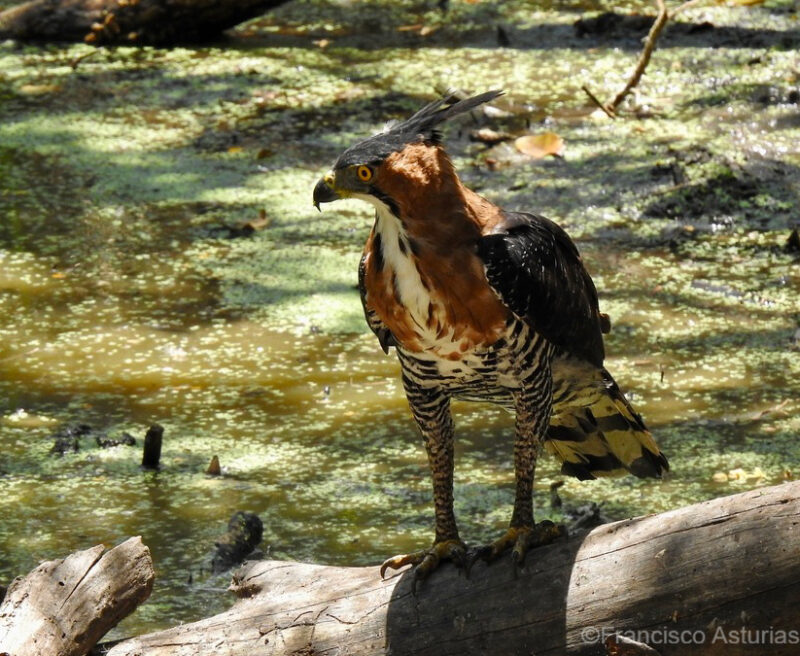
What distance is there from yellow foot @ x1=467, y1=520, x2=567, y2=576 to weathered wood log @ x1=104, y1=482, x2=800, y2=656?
0.09ft

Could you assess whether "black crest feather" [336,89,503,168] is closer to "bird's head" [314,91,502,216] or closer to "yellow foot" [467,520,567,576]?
"bird's head" [314,91,502,216]

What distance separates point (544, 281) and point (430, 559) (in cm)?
79

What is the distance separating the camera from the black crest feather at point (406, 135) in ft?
10.5

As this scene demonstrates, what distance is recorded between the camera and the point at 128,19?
938 centimetres

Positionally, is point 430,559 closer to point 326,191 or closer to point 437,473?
point 437,473

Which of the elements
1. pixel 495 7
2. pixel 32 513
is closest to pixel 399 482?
pixel 32 513

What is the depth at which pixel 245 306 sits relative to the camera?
20.3 feet

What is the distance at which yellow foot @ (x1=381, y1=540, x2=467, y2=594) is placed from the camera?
3455mm

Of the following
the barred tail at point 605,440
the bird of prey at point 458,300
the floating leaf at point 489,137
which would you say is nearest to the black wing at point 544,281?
the bird of prey at point 458,300

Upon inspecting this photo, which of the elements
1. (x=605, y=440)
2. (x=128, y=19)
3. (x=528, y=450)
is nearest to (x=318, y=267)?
(x=605, y=440)

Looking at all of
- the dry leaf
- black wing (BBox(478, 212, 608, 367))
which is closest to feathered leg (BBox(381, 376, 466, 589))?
black wing (BBox(478, 212, 608, 367))

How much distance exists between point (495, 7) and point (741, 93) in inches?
104

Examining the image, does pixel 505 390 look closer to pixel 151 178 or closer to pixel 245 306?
pixel 245 306
